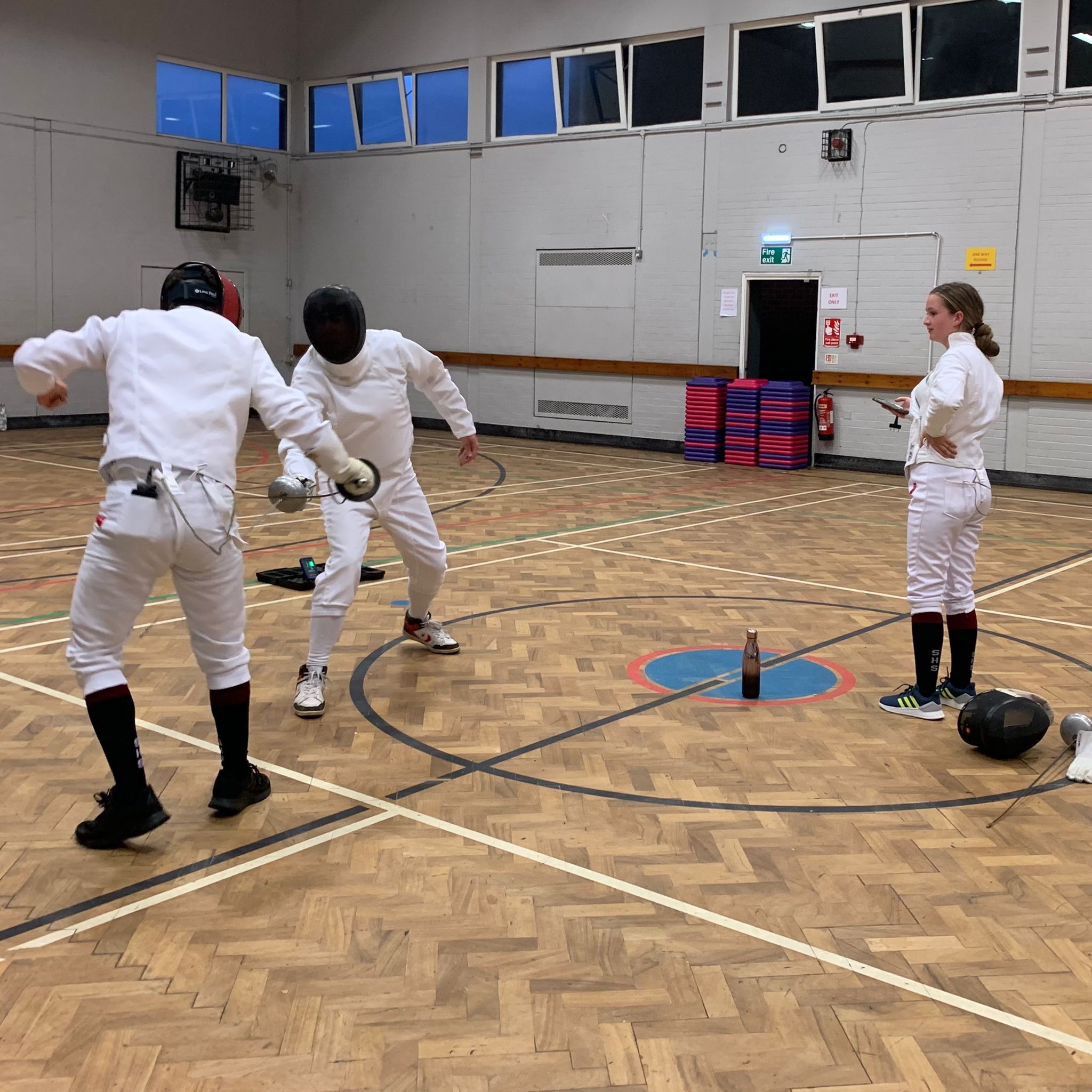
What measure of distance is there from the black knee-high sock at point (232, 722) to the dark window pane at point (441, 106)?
1560 centimetres

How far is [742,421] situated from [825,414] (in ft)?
3.34

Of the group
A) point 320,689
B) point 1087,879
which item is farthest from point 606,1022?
point 320,689

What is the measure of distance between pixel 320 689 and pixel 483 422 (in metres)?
13.7

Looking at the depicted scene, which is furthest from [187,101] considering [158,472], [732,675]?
[158,472]

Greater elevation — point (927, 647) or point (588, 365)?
point (588, 365)

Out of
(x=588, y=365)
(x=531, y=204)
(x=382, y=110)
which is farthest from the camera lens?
(x=382, y=110)

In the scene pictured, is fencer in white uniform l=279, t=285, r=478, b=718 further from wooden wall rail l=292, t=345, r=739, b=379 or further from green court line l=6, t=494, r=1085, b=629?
wooden wall rail l=292, t=345, r=739, b=379

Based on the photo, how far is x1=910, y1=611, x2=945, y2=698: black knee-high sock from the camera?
16.6 feet

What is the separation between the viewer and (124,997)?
2.85 m

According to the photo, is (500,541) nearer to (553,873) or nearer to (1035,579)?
(1035,579)

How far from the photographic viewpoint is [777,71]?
1501 cm

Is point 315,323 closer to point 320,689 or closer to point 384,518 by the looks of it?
point 384,518

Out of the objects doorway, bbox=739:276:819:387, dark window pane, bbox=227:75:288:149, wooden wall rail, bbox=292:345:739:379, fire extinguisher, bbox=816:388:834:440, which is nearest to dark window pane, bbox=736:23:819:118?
doorway, bbox=739:276:819:387

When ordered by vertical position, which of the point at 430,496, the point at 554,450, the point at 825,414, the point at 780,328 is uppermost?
the point at 780,328
